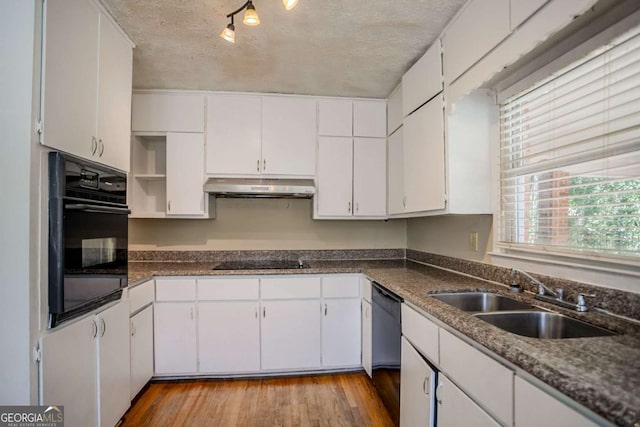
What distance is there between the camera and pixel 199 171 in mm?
2691

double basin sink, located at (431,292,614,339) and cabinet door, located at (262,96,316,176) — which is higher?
cabinet door, located at (262,96,316,176)

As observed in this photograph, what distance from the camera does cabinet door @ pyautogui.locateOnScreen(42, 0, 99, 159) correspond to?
4.12 feet

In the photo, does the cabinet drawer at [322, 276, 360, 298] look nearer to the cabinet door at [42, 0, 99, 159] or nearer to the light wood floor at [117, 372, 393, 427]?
the light wood floor at [117, 372, 393, 427]

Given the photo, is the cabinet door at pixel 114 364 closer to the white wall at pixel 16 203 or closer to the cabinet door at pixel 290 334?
the white wall at pixel 16 203

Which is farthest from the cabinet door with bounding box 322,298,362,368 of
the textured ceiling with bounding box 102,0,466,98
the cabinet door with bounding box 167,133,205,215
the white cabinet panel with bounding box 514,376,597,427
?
the textured ceiling with bounding box 102,0,466,98

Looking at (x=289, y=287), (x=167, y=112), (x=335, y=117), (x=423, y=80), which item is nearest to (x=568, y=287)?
(x=423, y=80)

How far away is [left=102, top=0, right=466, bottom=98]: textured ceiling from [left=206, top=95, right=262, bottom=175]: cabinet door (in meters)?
0.13

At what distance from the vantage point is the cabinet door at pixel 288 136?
2.76 metres

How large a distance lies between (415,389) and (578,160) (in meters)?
1.31

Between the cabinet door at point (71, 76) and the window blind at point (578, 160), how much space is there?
2236mm

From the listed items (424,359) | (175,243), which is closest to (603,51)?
(424,359)

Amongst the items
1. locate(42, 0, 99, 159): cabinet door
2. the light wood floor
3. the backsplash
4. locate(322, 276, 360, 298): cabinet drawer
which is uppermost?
locate(42, 0, 99, 159): cabinet door

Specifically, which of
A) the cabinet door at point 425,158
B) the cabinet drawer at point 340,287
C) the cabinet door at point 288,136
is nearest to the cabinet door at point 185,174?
the cabinet door at point 288,136

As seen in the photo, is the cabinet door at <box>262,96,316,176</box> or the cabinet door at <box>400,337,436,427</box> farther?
the cabinet door at <box>262,96,316,176</box>
